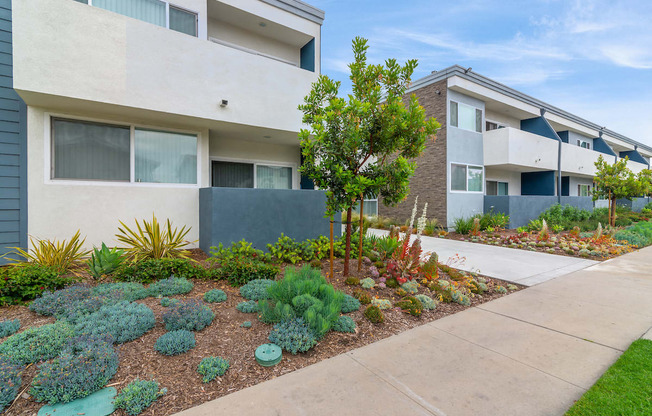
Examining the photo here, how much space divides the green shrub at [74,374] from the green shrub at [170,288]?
1561 mm

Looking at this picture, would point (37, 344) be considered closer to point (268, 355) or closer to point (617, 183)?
point (268, 355)

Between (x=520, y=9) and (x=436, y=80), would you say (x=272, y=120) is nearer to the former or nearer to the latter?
(x=520, y=9)

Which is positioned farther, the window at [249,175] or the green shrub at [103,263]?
the window at [249,175]

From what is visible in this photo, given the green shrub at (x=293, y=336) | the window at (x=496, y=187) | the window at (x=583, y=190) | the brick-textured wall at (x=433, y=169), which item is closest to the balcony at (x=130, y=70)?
the green shrub at (x=293, y=336)

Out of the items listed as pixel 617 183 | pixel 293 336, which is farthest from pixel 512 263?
pixel 617 183

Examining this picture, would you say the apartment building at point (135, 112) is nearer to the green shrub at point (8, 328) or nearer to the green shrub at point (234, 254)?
the green shrub at point (234, 254)

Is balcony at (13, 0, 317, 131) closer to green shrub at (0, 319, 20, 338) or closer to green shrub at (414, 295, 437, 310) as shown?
green shrub at (0, 319, 20, 338)

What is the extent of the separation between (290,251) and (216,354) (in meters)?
3.54

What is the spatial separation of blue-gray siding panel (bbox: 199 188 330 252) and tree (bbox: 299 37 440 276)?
217 centimetres

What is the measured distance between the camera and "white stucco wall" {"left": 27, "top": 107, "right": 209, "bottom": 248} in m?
5.44

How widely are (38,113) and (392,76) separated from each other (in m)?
6.84

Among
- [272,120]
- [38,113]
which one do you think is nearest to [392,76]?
[272,120]

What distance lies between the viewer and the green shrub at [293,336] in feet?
9.68

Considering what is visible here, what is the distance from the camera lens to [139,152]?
6.48m
